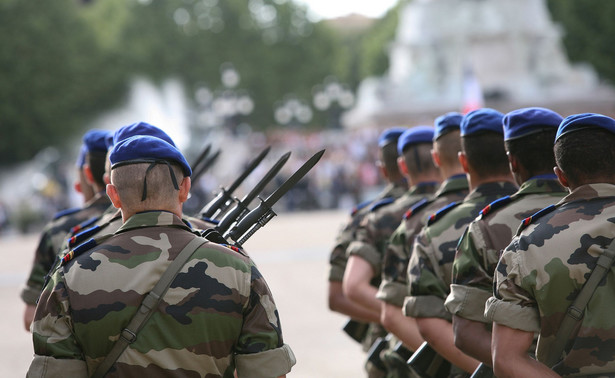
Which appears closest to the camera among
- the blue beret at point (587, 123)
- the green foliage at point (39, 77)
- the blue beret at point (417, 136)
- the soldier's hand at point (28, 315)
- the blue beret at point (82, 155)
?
the blue beret at point (587, 123)

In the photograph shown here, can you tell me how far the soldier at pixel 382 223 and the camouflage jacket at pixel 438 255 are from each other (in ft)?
3.57

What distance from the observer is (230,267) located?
3131 millimetres

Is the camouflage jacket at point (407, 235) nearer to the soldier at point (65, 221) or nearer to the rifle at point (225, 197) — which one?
the rifle at point (225, 197)

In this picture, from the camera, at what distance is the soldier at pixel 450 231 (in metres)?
4.04

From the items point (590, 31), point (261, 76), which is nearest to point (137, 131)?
point (590, 31)

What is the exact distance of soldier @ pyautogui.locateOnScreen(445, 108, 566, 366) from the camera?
3561mm

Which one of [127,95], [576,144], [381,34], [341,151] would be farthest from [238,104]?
[576,144]

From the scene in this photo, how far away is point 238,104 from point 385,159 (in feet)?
131

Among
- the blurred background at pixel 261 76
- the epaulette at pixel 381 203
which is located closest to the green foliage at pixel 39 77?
the blurred background at pixel 261 76

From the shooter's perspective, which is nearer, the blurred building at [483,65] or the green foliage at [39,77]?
the blurred building at [483,65]

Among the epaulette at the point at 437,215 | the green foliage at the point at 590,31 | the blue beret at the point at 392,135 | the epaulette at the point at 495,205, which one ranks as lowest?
the green foliage at the point at 590,31

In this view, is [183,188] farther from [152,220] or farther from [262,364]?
[262,364]

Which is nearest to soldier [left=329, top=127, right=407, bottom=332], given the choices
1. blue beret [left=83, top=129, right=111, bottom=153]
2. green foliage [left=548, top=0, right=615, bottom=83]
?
blue beret [left=83, top=129, right=111, bottom=153]

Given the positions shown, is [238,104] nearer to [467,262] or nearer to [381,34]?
[381,34]
